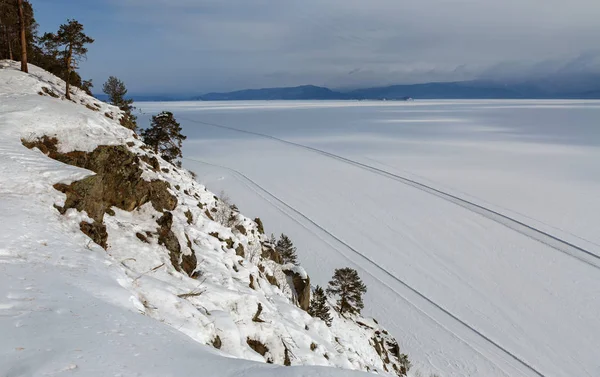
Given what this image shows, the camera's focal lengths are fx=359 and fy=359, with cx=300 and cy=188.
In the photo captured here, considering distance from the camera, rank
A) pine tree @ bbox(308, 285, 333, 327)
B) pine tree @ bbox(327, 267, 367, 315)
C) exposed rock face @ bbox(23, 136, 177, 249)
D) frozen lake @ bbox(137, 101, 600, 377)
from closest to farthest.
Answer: exposed rock face @ bbox(23, 136, 177, 249) < pine tree @ bbox(308, 285, 333, 327) < pine tree @ bbox(327, 267, 367, 315) < frozen lake @ bbox(137, 101, 600, 377)

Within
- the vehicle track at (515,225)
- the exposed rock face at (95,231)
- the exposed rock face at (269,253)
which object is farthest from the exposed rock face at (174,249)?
the vehicle track at (515,225)

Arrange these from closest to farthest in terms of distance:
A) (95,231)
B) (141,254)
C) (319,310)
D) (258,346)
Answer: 1. (95,231)
2. (258,346)
3. (141,254)
4. (319,310)

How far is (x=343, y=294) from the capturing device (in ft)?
73.0

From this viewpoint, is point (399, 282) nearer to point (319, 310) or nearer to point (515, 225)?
point (319, 310)

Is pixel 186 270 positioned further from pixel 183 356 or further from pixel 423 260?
pixel 423 260

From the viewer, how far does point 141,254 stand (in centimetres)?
938

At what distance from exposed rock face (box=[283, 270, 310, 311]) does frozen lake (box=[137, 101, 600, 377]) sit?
813 centimetres

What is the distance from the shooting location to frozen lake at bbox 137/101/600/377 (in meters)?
22.3

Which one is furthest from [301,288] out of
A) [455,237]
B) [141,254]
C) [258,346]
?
[455,237]

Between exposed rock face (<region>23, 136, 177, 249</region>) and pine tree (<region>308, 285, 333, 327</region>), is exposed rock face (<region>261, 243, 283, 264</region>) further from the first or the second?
exposed rock face (<region>23, 136, 177, 249</region>)

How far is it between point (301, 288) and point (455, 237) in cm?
2303

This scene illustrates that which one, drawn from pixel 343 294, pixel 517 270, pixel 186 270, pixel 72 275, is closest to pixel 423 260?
pixel 517 270

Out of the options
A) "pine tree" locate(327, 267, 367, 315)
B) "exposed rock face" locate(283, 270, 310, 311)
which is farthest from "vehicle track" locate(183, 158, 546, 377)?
"exposed rock face" locate(283, 270, 310, 311)

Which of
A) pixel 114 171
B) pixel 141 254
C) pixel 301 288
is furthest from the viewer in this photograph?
pixel 301 288
